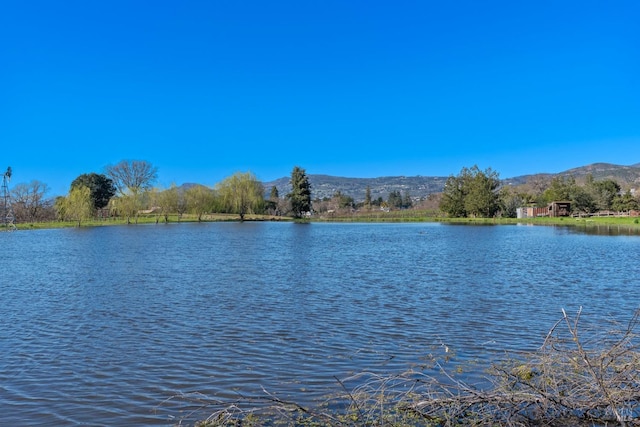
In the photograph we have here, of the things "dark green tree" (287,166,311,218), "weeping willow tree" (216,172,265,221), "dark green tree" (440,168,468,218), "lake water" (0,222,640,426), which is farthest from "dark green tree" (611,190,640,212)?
"lake water" (0,222,640,426)

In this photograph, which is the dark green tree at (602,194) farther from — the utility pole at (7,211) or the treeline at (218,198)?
the utility pole at (7,211)

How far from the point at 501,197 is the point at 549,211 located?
326 inches

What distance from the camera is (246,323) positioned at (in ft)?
36.9

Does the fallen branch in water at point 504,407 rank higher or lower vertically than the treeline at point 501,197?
lower

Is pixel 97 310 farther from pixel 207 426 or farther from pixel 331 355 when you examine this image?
pixel 207 426

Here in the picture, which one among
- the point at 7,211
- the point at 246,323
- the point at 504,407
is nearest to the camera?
the point at 504,407

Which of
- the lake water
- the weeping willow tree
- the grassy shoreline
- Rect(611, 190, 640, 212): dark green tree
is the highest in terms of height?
the weeping willow tree

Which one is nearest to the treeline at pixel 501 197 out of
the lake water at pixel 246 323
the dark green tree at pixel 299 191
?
the dark green tree at pixel 299 191

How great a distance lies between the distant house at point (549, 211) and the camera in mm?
82938

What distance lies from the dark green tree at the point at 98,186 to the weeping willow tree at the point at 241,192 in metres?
21.4

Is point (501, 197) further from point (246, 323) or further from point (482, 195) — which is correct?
point (246, 323)

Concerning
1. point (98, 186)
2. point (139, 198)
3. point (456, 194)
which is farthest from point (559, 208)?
point (98, 186)

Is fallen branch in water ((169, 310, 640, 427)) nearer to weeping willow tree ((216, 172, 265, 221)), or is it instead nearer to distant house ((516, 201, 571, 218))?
distant house ((516, 201, 571, 218))

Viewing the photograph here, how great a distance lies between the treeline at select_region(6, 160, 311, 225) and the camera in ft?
262
